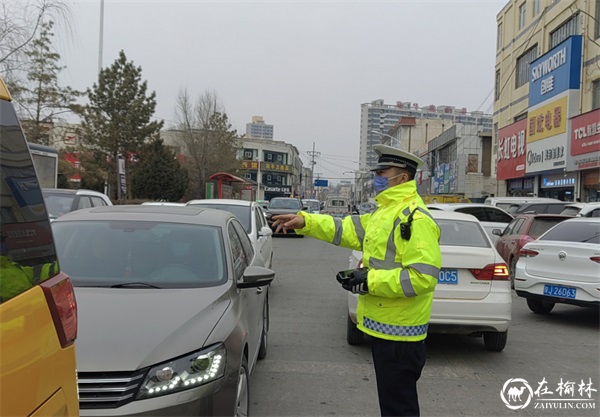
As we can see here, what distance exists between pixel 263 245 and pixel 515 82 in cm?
2764

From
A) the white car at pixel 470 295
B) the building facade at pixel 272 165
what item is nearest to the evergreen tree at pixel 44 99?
the white car at pixel 470 295

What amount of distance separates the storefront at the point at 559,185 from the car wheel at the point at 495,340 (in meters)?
18.7

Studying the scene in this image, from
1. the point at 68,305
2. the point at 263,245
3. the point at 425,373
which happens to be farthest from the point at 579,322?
the point at 68,305

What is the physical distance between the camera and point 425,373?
191 inches

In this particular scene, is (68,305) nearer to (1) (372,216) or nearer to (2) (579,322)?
(1) (372,216)

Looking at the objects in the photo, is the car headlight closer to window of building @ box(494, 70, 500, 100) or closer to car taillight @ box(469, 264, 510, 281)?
car taillight @ box(469, 264, 510, 281)

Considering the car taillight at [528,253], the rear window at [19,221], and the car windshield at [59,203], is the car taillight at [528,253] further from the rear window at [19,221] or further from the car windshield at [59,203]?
the car windshield at [59,203]

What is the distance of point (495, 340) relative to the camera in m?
5.54

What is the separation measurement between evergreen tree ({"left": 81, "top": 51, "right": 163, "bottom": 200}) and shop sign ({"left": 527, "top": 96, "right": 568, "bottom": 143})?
25400mm

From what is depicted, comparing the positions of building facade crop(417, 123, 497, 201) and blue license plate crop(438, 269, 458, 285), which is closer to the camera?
blue license plate crop(438, 269, 458, 285)

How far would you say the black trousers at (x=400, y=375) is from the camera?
2.70 meters

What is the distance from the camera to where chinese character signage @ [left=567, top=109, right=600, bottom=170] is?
60.9 ft

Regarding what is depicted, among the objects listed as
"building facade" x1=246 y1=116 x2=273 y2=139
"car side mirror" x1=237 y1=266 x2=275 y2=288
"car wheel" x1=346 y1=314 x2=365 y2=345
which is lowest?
"car wheel" x1=346 y1=314 x2=365 y2=345

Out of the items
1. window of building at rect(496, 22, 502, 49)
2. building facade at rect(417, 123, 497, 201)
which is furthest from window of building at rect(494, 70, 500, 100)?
building facade at rect(417, 123, 497, 201)
